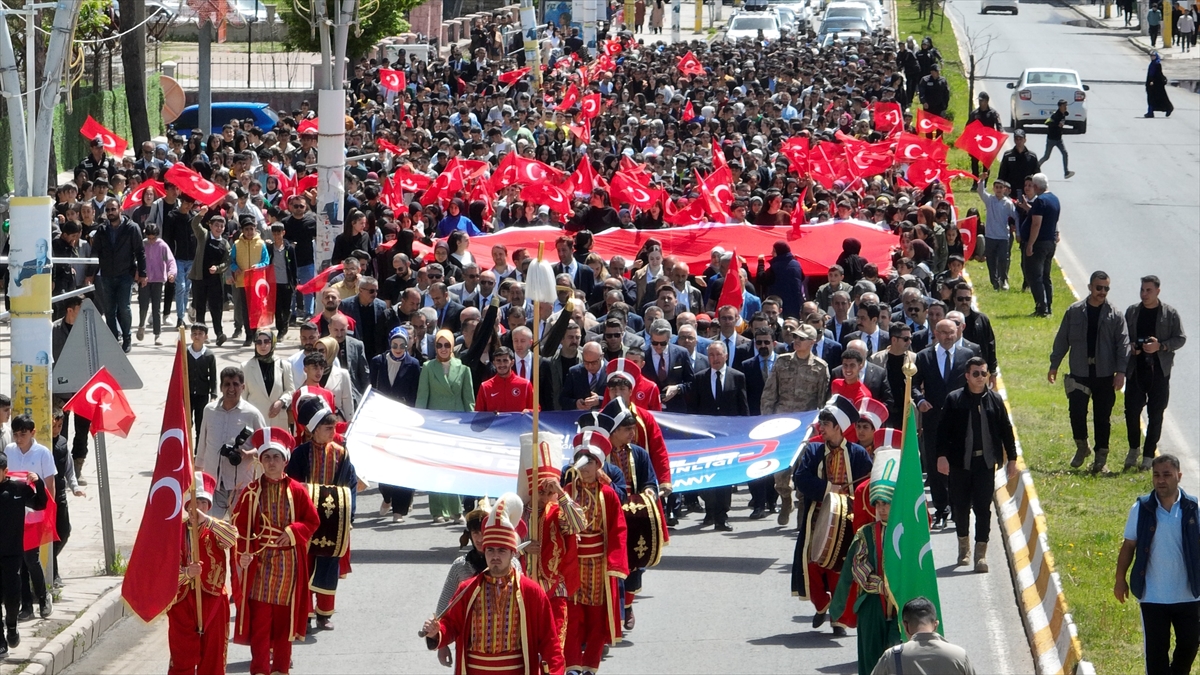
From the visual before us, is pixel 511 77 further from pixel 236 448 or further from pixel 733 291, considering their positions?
pixel 236 448

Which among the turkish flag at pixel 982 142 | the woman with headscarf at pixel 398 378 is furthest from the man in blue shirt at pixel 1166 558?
the turkish flag at pixel 982 142

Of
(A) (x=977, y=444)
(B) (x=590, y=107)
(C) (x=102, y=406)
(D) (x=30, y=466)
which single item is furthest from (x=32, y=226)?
(B) (x=590, y=107)

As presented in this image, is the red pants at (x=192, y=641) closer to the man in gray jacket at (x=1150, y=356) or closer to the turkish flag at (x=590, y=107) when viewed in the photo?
the man in gray jacket at (x=1150, y=356)

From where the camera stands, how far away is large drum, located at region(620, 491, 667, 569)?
11414 mm

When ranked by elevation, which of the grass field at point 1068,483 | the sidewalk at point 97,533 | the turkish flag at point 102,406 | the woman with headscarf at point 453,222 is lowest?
the sidewalk at point 97,533

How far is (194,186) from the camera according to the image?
2177cm

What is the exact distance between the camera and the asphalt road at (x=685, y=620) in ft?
37.1

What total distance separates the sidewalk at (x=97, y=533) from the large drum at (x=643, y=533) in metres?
3.57

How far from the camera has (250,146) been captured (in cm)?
2870

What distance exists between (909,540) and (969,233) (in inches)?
539

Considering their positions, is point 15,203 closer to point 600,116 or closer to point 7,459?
point 7,459

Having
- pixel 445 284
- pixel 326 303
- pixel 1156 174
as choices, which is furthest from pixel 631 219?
pixel 1156 174

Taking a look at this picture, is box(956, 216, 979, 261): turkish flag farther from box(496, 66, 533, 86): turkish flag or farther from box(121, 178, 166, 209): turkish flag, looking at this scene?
box(496, 66, 533, 86): turkish flag

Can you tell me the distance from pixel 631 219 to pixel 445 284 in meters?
5.82
